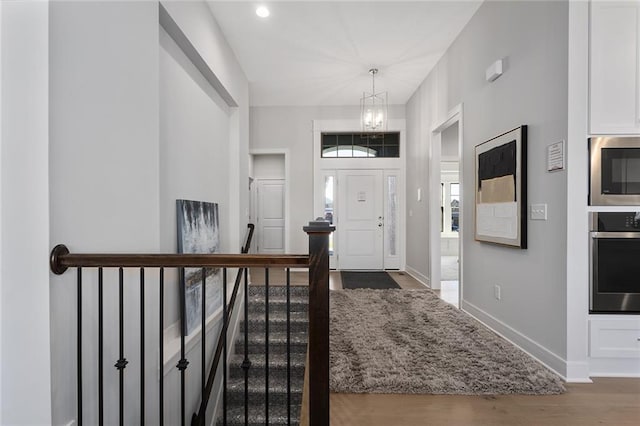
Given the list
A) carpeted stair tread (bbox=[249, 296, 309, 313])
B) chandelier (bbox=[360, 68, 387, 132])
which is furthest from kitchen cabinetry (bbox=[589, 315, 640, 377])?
chandelier (bbox=[360, 68, 387, 132])

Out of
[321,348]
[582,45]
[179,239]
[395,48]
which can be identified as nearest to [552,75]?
[582,45]

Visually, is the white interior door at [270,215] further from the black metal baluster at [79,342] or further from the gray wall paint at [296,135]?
the black metal baluster at [79,342]

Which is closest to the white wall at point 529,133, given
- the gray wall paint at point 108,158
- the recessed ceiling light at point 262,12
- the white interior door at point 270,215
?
the recessed ceiling light at point 262,12

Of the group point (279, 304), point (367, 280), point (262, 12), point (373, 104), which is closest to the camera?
point (262, 12)

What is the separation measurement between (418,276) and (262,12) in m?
4.17

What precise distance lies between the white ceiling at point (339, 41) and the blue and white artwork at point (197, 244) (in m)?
1.96

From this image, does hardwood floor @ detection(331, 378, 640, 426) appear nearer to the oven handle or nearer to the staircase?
the oven handle

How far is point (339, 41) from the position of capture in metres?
3.42

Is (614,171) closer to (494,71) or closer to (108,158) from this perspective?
(494,71)

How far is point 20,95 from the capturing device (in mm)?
1099

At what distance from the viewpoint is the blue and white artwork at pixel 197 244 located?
254cm

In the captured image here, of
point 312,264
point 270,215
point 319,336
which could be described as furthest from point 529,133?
point 270,215

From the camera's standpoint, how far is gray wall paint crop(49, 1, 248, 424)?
133 cm

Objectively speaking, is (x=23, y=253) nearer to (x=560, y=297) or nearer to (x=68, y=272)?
(x=68, y=272)
